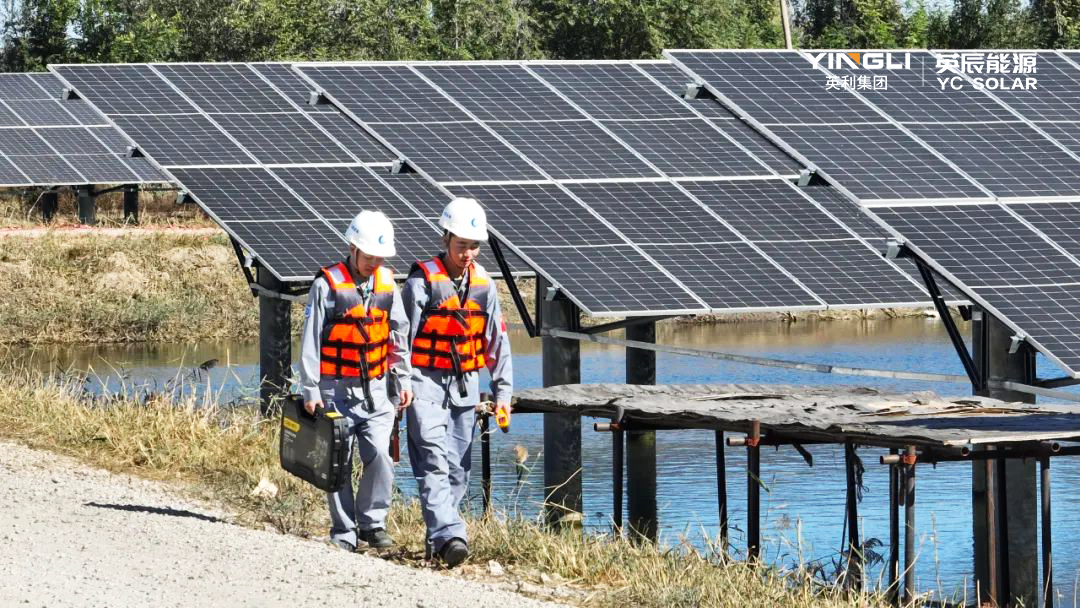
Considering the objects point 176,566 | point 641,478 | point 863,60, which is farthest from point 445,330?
point 863,60

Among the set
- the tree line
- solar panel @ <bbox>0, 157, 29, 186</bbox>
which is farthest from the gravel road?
the tree line

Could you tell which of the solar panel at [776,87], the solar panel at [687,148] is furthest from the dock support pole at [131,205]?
the solar panel at [776,87]

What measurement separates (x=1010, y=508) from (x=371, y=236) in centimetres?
502

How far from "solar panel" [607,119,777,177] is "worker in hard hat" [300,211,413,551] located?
742 cm

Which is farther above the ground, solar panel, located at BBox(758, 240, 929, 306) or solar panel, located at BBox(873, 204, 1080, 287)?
solar panel, located at BBox(873, 204, 1080, 287)

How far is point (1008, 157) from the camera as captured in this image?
47.9 ft

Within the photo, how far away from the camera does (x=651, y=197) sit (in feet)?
53.8

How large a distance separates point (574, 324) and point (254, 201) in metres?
4.75

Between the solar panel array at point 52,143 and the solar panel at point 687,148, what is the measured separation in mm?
18419

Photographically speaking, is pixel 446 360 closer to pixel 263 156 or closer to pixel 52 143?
pixel 263 156

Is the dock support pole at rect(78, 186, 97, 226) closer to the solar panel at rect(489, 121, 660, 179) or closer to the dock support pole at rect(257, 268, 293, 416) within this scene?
the dock support pole at rect(257, 268, 293, 416)

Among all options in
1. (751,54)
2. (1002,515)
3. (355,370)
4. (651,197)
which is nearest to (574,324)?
(651,197)

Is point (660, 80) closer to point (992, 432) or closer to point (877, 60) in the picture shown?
point (877, 60)

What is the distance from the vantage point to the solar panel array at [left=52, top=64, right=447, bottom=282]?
1825 centimetres
